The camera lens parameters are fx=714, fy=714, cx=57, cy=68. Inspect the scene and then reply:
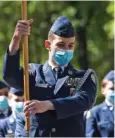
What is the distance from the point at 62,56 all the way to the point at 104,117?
374 cm

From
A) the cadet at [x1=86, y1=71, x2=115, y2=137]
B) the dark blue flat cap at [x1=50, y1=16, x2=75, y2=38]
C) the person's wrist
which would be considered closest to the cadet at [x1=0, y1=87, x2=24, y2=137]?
the cadet at [x1=86, y1=71, x2=115, y2=137]

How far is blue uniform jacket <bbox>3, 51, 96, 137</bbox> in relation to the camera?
4.67 m

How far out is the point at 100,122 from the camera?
8.42 metres

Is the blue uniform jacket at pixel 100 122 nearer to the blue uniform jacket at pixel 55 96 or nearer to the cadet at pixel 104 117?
the cadet at pixel 104 117

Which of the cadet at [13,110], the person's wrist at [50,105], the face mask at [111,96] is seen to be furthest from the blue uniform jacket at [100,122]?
the person's wrist at [50,105]

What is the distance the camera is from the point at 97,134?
832 cm

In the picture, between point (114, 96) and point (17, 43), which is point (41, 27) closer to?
point (114, 96)

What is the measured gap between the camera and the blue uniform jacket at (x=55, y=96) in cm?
467

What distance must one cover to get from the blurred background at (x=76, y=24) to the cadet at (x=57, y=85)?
28.4 ft

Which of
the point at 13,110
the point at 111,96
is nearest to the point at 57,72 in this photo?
Result: the point at 13,110

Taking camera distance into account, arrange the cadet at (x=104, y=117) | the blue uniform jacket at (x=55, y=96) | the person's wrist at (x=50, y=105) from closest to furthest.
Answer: the person's wrist at (x=50, y=105)
the blue uniform jacket at (x=55, y=96)
the cadet at (x=104, y=117)

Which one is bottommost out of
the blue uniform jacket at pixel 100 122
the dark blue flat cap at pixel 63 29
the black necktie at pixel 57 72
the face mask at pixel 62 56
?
the blue uniform jacket at pixel 100 122

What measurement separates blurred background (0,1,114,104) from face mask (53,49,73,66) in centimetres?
863

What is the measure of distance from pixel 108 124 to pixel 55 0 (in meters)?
6.40
